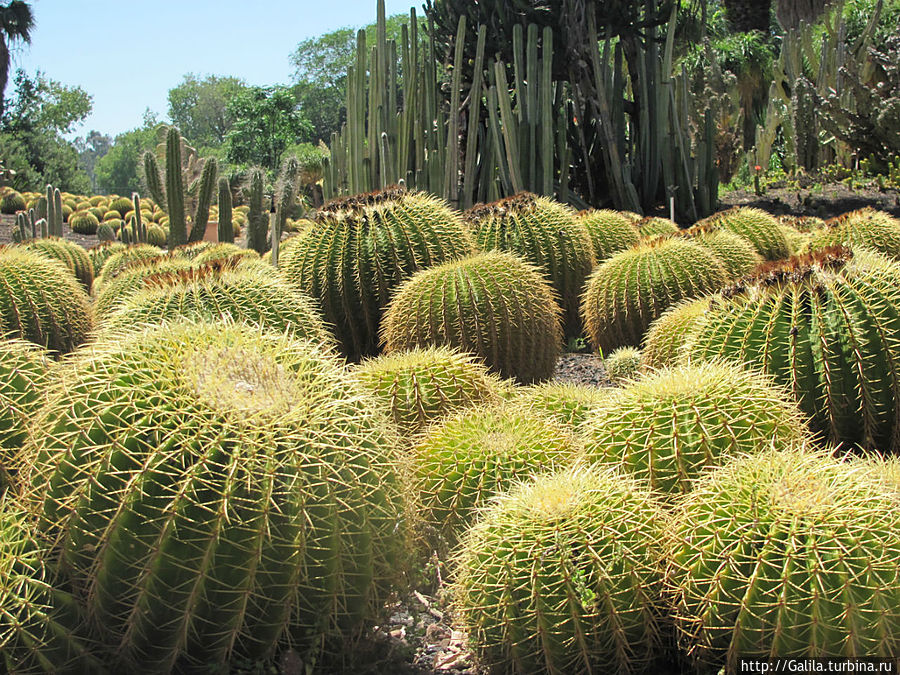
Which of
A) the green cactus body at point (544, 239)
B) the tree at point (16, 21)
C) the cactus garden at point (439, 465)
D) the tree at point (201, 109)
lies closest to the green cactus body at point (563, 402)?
the cactus garden at point (439, 465)

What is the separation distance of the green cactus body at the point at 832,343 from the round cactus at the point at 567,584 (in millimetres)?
1433

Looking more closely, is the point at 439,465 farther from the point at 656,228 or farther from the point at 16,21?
the point at 16,21

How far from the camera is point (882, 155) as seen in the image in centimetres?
1483

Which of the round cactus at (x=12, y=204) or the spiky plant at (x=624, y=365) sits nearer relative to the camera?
the spiky plant at (x=624, y=365)

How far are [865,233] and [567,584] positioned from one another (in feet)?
17.0

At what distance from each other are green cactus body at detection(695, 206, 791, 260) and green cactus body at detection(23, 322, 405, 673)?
555 cm

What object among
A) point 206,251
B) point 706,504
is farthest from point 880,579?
point 206,251

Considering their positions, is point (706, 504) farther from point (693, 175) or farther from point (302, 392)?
point (693, 175)

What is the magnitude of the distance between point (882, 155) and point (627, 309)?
11398 millimetres

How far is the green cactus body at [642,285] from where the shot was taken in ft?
18.9

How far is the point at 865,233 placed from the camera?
645 centimetres

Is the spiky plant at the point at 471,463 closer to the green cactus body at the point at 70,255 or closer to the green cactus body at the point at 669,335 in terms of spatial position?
the green cactus body at the point at 669,335

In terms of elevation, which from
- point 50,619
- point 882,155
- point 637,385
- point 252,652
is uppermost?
point 882,155

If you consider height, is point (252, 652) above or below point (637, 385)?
below
